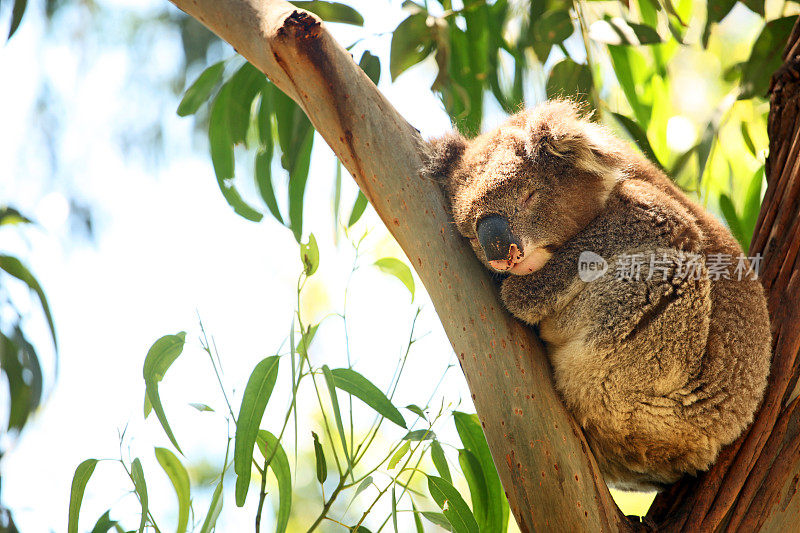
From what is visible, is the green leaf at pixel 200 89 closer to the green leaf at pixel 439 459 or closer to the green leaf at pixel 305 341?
the green leaf at pixel 305 341

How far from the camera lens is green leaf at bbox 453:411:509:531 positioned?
5.91 ft

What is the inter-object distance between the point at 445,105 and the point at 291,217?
759 mm

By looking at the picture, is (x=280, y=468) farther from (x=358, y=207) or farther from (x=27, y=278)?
(x=27, y=278)

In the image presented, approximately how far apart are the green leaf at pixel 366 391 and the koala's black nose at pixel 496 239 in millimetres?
457

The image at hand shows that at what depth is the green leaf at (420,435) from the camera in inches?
64.4

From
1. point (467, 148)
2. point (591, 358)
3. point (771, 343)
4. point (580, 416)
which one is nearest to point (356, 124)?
point (467, 148)

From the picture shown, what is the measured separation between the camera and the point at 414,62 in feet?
7.72

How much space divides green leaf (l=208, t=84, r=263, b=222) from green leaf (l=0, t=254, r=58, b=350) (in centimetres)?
76

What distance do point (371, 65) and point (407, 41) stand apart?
0.60 feet

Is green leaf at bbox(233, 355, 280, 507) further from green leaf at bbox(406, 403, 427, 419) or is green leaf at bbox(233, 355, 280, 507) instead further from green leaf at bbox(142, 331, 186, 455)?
green leaf at bbox(406, 403, 427, 419)

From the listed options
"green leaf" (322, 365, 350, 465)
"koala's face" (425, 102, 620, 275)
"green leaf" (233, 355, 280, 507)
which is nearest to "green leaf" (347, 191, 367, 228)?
"koala's face" (425, 102, 620, 275)

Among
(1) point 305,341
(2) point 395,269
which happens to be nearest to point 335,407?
(1) point 305,341

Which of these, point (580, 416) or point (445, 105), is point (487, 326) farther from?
point (445, 105)

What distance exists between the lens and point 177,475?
1.79m
